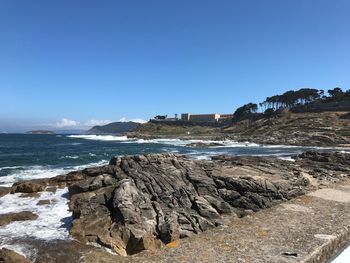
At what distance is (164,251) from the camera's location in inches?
497

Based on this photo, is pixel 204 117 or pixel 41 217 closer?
pixel 41 217

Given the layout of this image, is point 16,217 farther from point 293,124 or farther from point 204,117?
point 204,117

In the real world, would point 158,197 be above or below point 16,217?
above

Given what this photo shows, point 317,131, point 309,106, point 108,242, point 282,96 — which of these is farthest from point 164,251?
point 282,96

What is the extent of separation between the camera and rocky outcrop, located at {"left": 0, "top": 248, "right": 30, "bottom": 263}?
11875 mm

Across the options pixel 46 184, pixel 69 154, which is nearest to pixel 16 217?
pixel 46 184

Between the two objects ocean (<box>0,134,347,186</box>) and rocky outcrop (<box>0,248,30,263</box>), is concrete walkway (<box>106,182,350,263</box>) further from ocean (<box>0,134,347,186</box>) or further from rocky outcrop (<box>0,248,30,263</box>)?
ocean (<box>0,134,347,186</box>)

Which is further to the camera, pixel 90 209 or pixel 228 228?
pixel 90 209

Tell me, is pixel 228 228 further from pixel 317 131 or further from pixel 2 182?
pixel 317 131

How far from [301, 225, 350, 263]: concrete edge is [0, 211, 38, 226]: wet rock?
12.3 m

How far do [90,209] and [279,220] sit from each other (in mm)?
8261

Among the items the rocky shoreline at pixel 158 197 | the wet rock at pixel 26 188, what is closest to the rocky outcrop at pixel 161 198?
the rocky shoreline at pixel 158 197

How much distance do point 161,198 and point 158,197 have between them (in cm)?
19

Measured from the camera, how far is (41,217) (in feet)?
57.9
